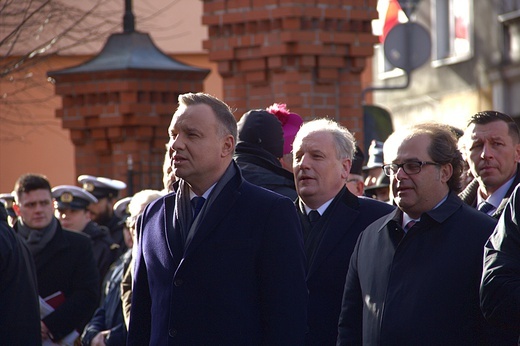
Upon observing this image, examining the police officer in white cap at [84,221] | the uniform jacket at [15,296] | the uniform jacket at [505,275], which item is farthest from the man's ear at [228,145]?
the police officer in white cap at [84,221]

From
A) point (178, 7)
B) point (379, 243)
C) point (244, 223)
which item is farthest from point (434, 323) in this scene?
point (178, 7)

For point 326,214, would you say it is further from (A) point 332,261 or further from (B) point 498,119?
(B) point 498,119

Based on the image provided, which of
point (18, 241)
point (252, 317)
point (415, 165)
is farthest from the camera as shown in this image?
point (18, 241)

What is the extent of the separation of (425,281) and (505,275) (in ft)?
1.76

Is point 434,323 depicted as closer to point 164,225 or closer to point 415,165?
point 415,165

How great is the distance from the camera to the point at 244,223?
5.19 metres

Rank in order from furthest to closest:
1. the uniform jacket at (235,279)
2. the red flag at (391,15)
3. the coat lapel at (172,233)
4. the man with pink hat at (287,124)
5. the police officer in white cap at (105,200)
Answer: the red flag at (391,15) → the police officer in white cap at (105,200) → the man with pink hat at (287,124) → the coat lapel at (172,233) → the uniform jacket at (235,279)

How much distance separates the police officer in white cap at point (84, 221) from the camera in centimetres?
1066

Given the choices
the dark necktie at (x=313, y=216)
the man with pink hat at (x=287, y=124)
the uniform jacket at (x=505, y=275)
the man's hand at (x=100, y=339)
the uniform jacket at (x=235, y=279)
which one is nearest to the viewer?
the uniform jacket at (x=505, y=275)

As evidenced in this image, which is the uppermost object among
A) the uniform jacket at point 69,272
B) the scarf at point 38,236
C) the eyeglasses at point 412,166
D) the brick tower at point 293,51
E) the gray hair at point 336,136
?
the brick tower at point 293,51

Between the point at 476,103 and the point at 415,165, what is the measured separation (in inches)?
891

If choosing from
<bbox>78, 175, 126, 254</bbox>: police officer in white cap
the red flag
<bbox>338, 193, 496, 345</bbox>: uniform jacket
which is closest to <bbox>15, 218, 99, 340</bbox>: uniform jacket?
<bbox>78, 175, 126, 254</bbox>: police officer in white cap

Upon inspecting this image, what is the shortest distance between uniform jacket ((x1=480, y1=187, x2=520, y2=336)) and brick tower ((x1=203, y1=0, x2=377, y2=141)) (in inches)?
217

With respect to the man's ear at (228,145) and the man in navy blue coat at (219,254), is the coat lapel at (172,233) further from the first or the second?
the man's ear at (228,145)
